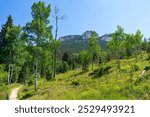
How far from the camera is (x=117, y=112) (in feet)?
33.1

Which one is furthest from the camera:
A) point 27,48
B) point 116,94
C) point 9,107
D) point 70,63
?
point 70,63

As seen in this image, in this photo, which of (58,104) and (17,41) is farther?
(17,41)

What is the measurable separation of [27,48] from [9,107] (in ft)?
93.2

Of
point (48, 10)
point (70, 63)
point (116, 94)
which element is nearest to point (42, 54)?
point (48, 10)

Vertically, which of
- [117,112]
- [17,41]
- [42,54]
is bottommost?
[117,112]

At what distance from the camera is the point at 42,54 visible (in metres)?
39.1

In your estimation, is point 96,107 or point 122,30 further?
point 122,30

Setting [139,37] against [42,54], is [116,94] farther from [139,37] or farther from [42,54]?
[139,37]

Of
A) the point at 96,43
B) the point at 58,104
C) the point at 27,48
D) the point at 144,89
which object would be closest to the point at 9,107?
the point at 58,104

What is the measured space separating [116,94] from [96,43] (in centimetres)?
5200

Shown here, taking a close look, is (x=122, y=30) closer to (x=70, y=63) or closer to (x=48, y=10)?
(x=48, y=10)

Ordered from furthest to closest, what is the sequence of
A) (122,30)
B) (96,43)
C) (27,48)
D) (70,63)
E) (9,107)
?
(70,63) < (96,43) < (122,30) < (27,48) < (9,107)

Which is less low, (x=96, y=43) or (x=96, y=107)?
(x=96, y=43)

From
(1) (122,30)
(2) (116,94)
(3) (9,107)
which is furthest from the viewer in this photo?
(1) (122,30)
